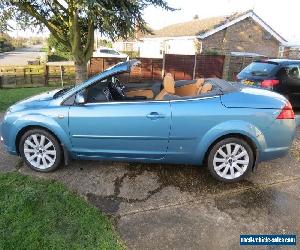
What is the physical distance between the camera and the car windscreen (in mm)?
7234

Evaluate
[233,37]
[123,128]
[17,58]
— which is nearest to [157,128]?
[123,128]

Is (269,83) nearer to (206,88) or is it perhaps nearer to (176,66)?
(206,88)

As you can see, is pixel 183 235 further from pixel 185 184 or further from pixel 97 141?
pixel 97 141

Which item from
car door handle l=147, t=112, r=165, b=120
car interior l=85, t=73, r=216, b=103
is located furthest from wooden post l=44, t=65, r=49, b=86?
car door handle l=147, t=112, r=165, b=120

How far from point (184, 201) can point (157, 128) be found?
941mm

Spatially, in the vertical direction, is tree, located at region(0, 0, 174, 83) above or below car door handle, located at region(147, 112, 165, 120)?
above

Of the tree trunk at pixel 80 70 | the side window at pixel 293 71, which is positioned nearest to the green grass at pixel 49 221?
the side window at pixel 293 71

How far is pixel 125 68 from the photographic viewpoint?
13.0ft

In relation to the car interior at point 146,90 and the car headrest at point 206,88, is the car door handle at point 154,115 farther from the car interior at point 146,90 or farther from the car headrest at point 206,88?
the car headrest at point 206,88

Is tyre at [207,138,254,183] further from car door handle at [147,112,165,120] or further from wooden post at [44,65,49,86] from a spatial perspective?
wooden post at [44,65,49,86]

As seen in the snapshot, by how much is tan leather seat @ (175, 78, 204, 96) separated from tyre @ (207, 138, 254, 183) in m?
1.06

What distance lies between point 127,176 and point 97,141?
2.10 feet

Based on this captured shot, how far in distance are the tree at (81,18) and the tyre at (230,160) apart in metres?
5.17

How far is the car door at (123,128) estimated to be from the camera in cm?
379
